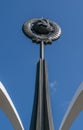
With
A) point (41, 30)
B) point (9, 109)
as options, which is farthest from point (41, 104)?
point (41, 30)

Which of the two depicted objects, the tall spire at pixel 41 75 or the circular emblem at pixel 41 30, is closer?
the tall spire at pixel 41 75

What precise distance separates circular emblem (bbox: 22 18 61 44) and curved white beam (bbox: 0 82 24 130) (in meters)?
3.17

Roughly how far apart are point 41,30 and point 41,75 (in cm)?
235

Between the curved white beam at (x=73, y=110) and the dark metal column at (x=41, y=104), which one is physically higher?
the dark metal column at (x=41, y=104)

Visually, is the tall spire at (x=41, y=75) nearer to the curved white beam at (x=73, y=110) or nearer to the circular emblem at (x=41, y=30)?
the circular emblem at (x=41, y=30)

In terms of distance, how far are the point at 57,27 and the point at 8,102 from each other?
4.49m

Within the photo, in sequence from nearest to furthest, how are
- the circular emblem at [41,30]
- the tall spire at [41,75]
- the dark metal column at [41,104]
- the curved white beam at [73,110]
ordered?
the dark metal column at [41,104] < the tall spire at [41,75] < the curved white beam at [73,110] < the circular emblem at [41,30]

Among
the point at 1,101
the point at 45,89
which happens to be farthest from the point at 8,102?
the point at 45,89

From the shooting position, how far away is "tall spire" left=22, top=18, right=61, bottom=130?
20531mm

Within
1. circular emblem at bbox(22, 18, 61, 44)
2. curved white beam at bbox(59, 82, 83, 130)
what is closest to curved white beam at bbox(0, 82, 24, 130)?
curved white beam at bbox(59, 82, 83, 130)

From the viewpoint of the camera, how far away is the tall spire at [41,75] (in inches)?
808

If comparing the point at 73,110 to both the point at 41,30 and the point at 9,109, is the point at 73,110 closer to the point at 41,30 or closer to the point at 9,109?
the point at 9,109

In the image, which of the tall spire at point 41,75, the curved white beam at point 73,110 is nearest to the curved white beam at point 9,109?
the tall spire at point 41,75

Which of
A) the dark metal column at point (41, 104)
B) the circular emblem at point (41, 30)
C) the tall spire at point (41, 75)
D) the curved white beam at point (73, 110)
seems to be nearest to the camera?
the dark metal column at point (41, 104)
